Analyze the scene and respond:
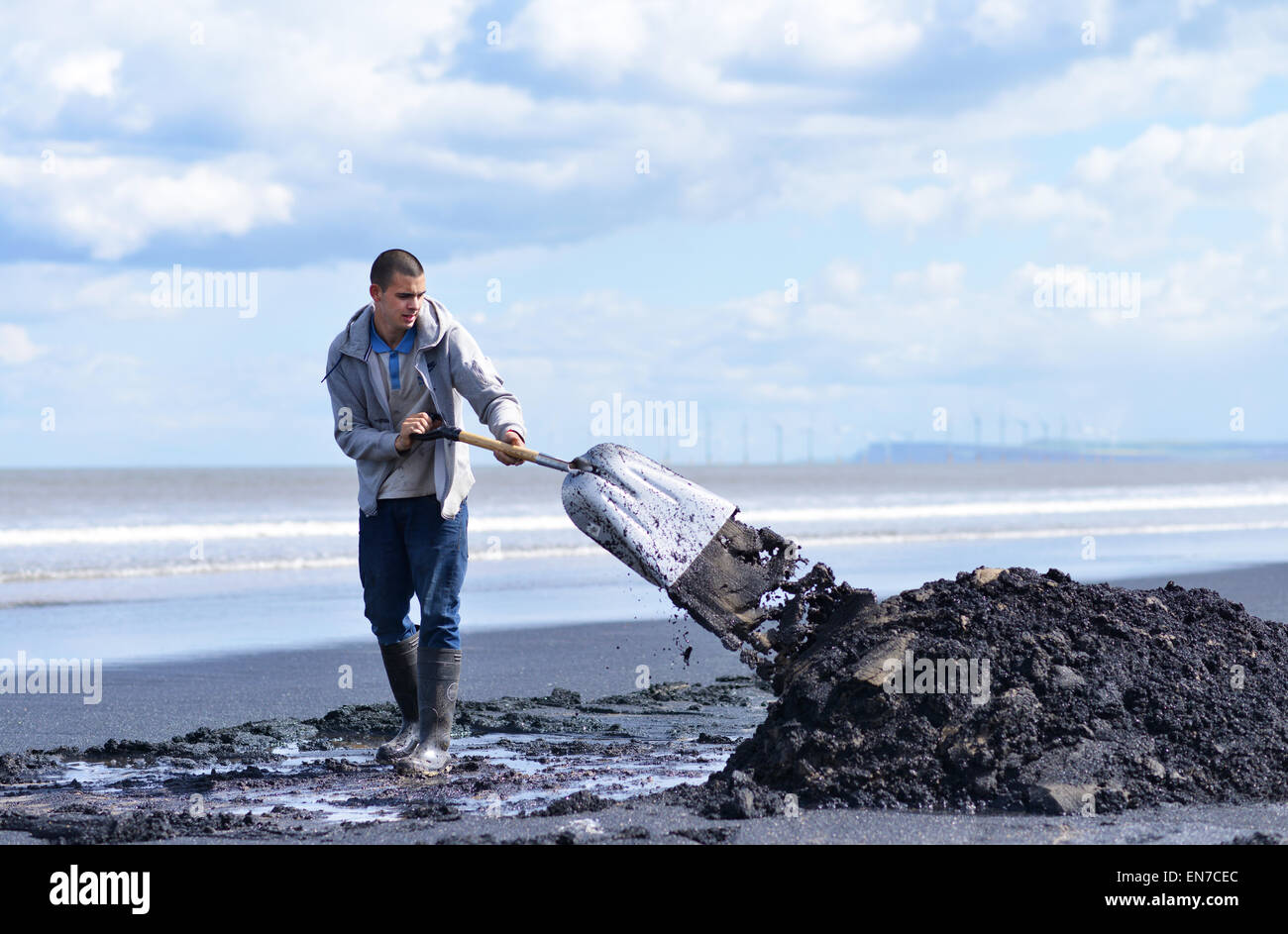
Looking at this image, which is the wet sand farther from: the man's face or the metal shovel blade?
the man's face

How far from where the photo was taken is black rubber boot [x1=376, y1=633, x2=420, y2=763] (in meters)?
5.36

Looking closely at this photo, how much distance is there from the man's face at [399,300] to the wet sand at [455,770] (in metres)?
1.83

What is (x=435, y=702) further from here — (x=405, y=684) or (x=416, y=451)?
(x=416, y=451)

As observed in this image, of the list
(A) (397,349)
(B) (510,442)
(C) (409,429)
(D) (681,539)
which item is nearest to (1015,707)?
(D) (681,539)

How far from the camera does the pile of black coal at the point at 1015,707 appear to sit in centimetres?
429

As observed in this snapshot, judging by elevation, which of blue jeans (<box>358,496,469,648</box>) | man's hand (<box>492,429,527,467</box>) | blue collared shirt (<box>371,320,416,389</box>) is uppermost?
blue collared shirt (<box>371,320,416,389</box>)

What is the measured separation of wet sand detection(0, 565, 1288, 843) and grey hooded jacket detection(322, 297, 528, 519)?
1162 millimetres

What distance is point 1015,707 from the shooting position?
4.46 m

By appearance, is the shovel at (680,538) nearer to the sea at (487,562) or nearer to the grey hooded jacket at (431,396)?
the grey hooded jacket at (431,396)

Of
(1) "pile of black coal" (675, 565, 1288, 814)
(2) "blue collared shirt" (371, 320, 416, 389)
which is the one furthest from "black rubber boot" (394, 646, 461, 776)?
(1) "pile of black coal" (675, 565, 1288, 814)

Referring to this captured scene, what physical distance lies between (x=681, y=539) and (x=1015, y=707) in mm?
1470
